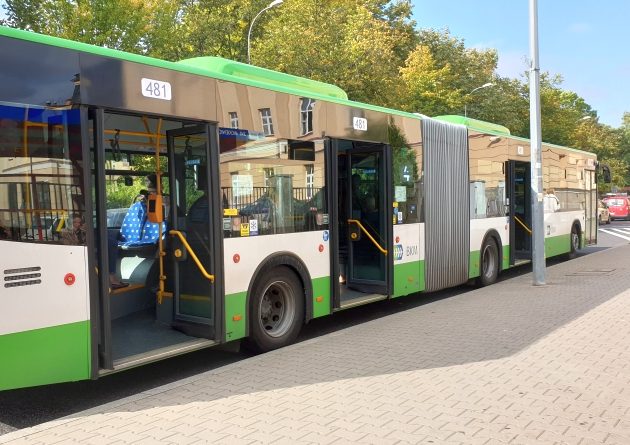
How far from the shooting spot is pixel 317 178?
7.24 meters

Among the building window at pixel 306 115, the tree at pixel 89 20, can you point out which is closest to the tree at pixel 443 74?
the tree at pixel 89 20

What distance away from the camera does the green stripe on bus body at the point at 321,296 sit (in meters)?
7.18

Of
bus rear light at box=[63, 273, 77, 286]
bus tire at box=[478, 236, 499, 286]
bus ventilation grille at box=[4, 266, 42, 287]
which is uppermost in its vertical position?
bus ventilation grille at box=[4, 266, 42, 287]

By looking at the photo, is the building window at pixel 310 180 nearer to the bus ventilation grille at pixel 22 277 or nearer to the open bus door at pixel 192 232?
the open bus door at pixel 192 232

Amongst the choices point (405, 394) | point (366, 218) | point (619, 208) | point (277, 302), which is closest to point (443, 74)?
point (619, 208)

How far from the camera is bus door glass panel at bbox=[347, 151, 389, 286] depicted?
8.74 meters

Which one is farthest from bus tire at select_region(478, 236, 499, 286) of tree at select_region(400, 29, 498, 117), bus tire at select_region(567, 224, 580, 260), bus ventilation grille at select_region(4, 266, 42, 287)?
tree at select_region(400, 29, 498, 117)

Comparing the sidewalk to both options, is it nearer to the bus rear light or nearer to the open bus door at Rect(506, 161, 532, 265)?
the bus rear light

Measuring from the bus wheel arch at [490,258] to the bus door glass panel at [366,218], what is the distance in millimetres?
3148

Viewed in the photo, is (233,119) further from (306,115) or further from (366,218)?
(366,218)

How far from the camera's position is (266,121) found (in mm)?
6465

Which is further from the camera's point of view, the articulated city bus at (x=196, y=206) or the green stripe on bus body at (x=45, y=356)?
the articulated city bus at (x=196, y=206)

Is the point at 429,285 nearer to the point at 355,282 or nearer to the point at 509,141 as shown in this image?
the point at 355,282

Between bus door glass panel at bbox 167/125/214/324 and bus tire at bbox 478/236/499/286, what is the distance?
259 inches
